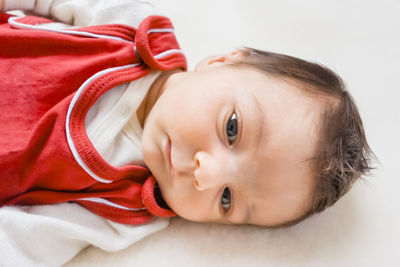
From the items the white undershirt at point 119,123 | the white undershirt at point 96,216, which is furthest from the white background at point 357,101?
the white undershirt at point 119,123

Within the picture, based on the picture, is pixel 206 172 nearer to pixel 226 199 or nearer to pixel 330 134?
pixel 226 199

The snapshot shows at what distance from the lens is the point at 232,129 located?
82cm

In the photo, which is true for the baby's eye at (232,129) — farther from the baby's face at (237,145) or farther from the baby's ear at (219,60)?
the baby's ear at (219,60)

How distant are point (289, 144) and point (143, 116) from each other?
1.32ft

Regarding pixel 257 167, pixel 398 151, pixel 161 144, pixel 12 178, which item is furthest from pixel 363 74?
pixel 12 178

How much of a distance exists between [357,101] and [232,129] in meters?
0.52

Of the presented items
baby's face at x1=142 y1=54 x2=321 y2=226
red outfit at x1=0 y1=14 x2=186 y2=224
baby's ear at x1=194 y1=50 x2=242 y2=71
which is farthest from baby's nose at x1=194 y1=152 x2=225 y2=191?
baby's ear at x1=194 y1=50 x2=242 y2=71

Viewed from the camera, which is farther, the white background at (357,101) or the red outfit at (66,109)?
the white background at (357,101)

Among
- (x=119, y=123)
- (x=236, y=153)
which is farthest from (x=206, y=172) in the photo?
(x=119, y=123)

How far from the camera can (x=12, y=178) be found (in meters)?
0.81

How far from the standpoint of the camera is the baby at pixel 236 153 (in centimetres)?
80

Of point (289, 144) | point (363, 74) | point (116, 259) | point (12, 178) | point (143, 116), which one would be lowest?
point (116, 259)

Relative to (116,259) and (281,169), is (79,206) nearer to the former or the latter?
(116,259)

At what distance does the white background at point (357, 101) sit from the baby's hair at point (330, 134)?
98 mm
